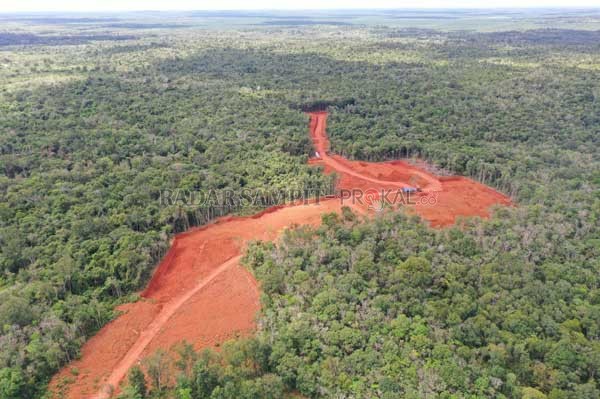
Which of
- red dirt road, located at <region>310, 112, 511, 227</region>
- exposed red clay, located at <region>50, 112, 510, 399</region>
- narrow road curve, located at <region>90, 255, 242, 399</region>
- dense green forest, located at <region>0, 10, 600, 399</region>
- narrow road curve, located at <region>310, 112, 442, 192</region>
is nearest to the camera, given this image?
dense green forest, located at <region>0, 10, 600, 399</region>

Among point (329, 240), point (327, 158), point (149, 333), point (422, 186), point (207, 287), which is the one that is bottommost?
point (149, 333)

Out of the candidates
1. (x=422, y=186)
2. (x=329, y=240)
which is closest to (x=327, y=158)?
(x=422, y=186)

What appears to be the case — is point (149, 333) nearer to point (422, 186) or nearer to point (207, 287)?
point (207, 287)

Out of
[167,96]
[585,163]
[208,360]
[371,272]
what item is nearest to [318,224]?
[371,272]

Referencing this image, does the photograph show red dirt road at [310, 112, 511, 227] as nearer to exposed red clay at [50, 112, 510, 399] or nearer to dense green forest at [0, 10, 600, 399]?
exposed red clay at [50, 112, 510, 399]

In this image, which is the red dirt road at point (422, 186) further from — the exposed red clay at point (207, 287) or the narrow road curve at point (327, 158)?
the exposed red clay at point (207, 287)

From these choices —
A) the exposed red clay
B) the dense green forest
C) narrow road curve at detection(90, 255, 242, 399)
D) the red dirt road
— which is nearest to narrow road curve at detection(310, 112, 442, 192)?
the red dirt road
